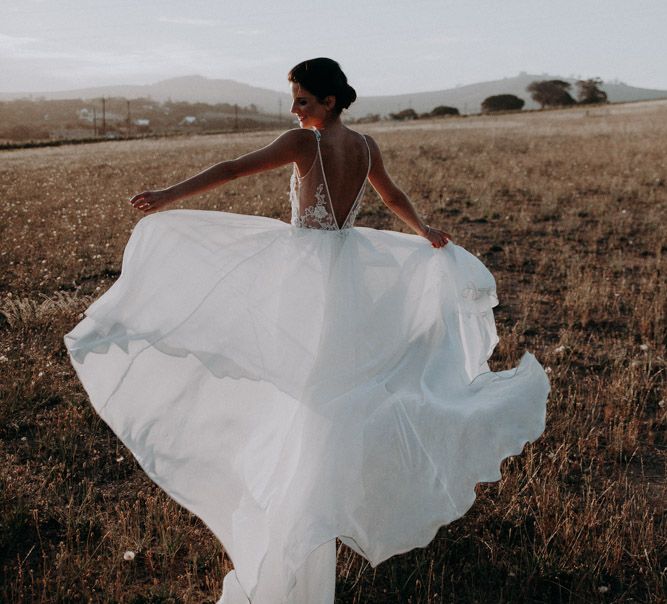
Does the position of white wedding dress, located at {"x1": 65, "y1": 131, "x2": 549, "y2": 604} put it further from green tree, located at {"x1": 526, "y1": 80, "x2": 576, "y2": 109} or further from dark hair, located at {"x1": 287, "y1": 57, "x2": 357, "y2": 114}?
green tree, located at {"x1": 526, "y1": 80, "x2": 576, "y2": 109}

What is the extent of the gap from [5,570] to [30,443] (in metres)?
1.39

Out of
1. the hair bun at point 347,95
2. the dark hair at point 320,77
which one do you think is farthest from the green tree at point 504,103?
the dark hair at point 320,77

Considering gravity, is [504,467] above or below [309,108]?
below

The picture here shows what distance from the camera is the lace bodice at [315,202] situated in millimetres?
3541

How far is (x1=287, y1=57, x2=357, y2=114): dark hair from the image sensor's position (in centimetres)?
340

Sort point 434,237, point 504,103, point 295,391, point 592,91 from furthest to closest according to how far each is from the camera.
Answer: point 592,91, point 504,103, point 434,237, point 295,391

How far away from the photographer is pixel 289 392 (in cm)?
308

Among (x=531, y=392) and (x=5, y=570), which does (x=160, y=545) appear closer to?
(x=5, y=570)

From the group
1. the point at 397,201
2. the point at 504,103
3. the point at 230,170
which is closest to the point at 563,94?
the point at 504,103

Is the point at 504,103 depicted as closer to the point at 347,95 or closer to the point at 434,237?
the point at 434,237

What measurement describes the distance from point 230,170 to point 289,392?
121cm

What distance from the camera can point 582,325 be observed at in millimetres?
7129

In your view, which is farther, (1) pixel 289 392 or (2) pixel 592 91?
(2) pixel 592 91

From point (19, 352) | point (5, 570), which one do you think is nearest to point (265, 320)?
point (5, 570)
